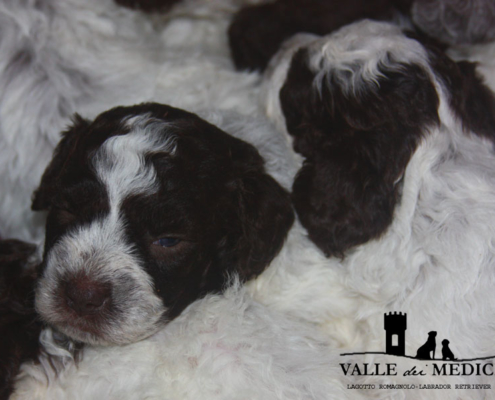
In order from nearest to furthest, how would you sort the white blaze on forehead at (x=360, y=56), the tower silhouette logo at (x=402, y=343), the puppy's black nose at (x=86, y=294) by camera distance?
the puppy's black nose at (x=86, y=294) → the tower silhouette logo at (x=402, y=343) → the white blaze on forehead at (x=360, y=56)

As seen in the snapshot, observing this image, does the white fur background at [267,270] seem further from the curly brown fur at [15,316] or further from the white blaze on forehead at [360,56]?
the white blaze on forehead at [360,56]

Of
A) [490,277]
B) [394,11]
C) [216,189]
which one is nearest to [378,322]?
[490,277]

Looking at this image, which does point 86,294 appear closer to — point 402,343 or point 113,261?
point 113,261

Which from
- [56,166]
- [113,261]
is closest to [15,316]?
[113,261]

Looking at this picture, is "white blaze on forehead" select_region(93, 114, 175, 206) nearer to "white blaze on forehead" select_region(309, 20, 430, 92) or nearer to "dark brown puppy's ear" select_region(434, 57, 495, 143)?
"white blaze on forehead" select_region(309, 20, 430, 92)

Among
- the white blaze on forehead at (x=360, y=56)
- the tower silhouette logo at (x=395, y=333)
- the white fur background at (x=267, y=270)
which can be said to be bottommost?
the tower silhouette logo at (x=395, y=333)

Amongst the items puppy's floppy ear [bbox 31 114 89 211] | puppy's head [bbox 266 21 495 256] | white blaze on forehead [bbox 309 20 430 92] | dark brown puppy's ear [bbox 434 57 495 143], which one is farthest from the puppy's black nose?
dark brown puppy's ear [bbox 434 57 495 143]

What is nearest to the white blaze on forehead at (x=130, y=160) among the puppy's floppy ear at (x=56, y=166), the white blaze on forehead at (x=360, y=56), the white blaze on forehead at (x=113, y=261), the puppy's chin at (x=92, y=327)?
the white blaze on forehead at (x=113, y=261)

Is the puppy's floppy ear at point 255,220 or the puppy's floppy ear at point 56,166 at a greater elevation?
the puppy's floppy ear at point 56,166

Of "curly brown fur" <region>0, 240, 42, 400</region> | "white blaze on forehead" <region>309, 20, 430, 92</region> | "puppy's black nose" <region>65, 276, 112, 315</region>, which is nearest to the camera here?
"puppy's black nose" <region>65, 276, 112, 315</region>
